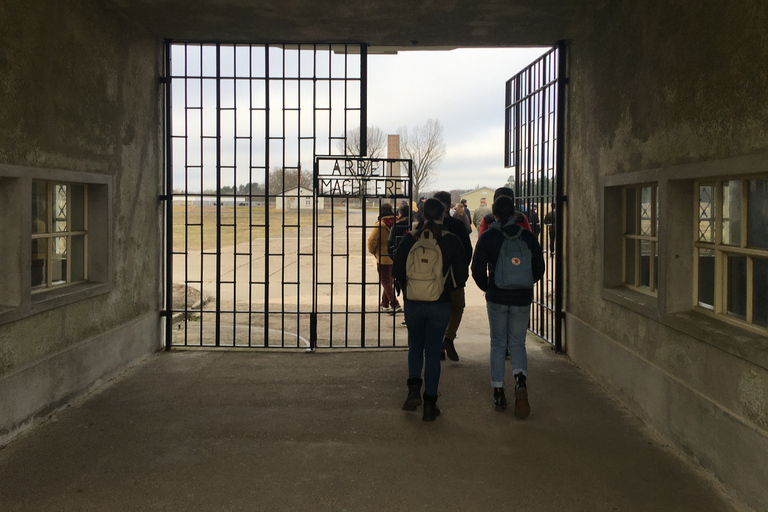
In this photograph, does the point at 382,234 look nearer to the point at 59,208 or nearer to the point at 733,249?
the point at 59,208

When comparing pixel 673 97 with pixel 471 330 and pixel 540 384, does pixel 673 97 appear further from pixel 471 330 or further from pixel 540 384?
pixel 471 330

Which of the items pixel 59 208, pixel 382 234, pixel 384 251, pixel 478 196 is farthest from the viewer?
pixel 478 196

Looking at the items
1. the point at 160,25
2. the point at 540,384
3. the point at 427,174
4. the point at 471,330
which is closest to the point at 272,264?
the point at 471,330

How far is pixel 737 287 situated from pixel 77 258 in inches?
215

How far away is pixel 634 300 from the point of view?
5199 mm

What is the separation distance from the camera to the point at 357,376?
629 cm

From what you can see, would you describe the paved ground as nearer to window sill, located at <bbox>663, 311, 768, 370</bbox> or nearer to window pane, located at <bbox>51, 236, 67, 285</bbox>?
window sill, located at <bbox>663, 311, 768, 370</bbox>

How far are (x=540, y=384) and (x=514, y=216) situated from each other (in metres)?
1.70

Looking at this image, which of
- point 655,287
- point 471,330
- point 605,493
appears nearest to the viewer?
point 605,493

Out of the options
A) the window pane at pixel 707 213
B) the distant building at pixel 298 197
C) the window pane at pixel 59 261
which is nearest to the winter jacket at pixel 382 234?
the distant building at pixel 298 197

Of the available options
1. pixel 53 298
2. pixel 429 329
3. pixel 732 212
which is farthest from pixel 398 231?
pixel 732 212

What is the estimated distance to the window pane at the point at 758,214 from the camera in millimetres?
3754

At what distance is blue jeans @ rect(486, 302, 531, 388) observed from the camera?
5172 mm

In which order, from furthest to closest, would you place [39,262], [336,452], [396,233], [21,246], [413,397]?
[396,233] → [39,262] → [413,397] → [21,246] → [336,452]
